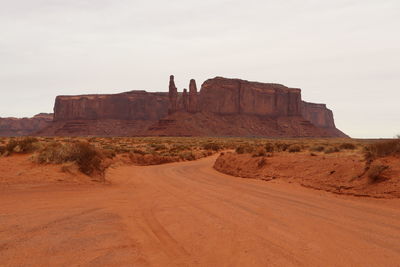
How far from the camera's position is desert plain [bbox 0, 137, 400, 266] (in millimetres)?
4961

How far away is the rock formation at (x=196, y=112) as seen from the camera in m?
136

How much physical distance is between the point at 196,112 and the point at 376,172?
132 m

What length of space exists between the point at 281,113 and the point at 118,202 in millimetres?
158091

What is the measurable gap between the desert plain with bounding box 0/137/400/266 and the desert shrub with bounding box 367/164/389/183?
0.03 m

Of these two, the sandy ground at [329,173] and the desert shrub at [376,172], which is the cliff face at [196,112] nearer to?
the sandy ground at [329,173]

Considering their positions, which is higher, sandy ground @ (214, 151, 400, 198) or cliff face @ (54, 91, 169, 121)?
cliff face @ (54, 91, 169, 121)

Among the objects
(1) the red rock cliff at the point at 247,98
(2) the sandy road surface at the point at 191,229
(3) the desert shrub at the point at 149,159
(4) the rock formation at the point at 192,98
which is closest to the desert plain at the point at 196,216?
(2) the sandy road surface at the point at 191,229

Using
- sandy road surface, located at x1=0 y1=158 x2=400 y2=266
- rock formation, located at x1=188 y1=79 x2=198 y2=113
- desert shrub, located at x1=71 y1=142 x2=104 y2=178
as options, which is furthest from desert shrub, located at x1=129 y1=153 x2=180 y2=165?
rock formation, located at x1=188 y1=79 x2=198 y2=113

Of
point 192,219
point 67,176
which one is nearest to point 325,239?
point 192,219

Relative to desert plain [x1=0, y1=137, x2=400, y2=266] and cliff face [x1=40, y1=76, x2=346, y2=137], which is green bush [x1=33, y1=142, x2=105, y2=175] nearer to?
desert plain [x1=0, y1=137, x2=400, y2=266]

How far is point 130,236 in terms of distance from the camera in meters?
5.77

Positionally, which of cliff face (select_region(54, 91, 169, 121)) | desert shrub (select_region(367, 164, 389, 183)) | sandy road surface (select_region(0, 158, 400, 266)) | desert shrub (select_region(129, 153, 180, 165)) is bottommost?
desert shrub (select_region(129, 153, 180, 165))

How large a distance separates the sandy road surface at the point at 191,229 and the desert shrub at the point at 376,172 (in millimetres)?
1332

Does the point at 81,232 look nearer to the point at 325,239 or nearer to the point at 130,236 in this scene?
the point at 130,236
